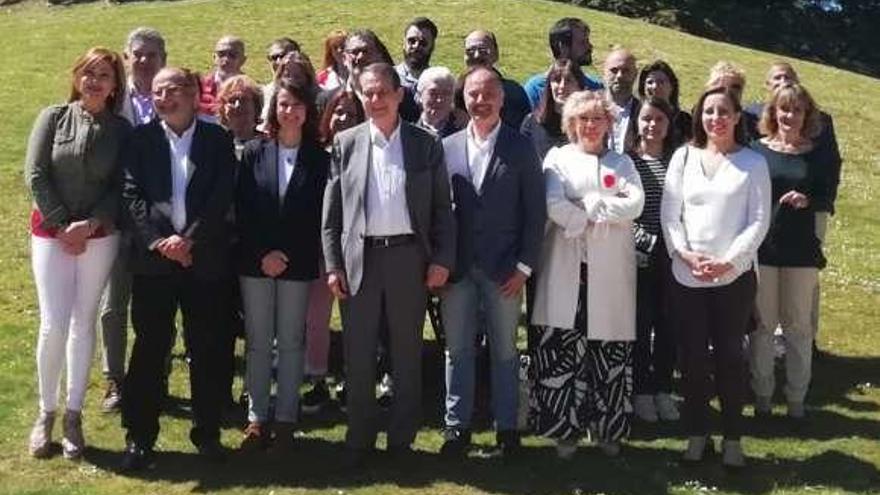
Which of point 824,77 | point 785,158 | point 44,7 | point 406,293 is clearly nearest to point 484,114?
point 406,293

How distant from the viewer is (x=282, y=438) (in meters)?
8.22

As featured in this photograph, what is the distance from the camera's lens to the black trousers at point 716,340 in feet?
25.8

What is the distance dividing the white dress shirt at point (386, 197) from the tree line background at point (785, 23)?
107ft

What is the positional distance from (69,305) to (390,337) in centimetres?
216

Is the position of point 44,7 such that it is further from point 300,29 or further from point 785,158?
point 785,158

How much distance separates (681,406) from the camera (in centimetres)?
945

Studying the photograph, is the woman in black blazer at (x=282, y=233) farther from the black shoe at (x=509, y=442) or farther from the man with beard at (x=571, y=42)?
the man with beard at (x=571, y=42)

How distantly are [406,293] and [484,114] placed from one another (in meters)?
1.29

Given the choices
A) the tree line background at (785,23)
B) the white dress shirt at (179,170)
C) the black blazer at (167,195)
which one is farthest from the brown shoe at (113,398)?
the tree line background at (785,23)

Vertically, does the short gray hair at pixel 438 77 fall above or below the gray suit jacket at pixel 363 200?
above

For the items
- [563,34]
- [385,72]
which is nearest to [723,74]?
[563,34]

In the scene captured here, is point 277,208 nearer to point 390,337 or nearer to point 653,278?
point 390,337

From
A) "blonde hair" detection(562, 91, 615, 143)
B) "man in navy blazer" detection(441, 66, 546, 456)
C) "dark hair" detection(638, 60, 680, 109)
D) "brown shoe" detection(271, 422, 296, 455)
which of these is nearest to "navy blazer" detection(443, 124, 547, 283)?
"man in navy blazer" detection(441, 66, 546, 456)

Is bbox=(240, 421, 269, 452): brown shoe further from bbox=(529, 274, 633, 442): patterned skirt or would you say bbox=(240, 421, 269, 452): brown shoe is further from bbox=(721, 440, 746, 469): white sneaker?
bbox=(721, 440, 746, 469): white sneaker
